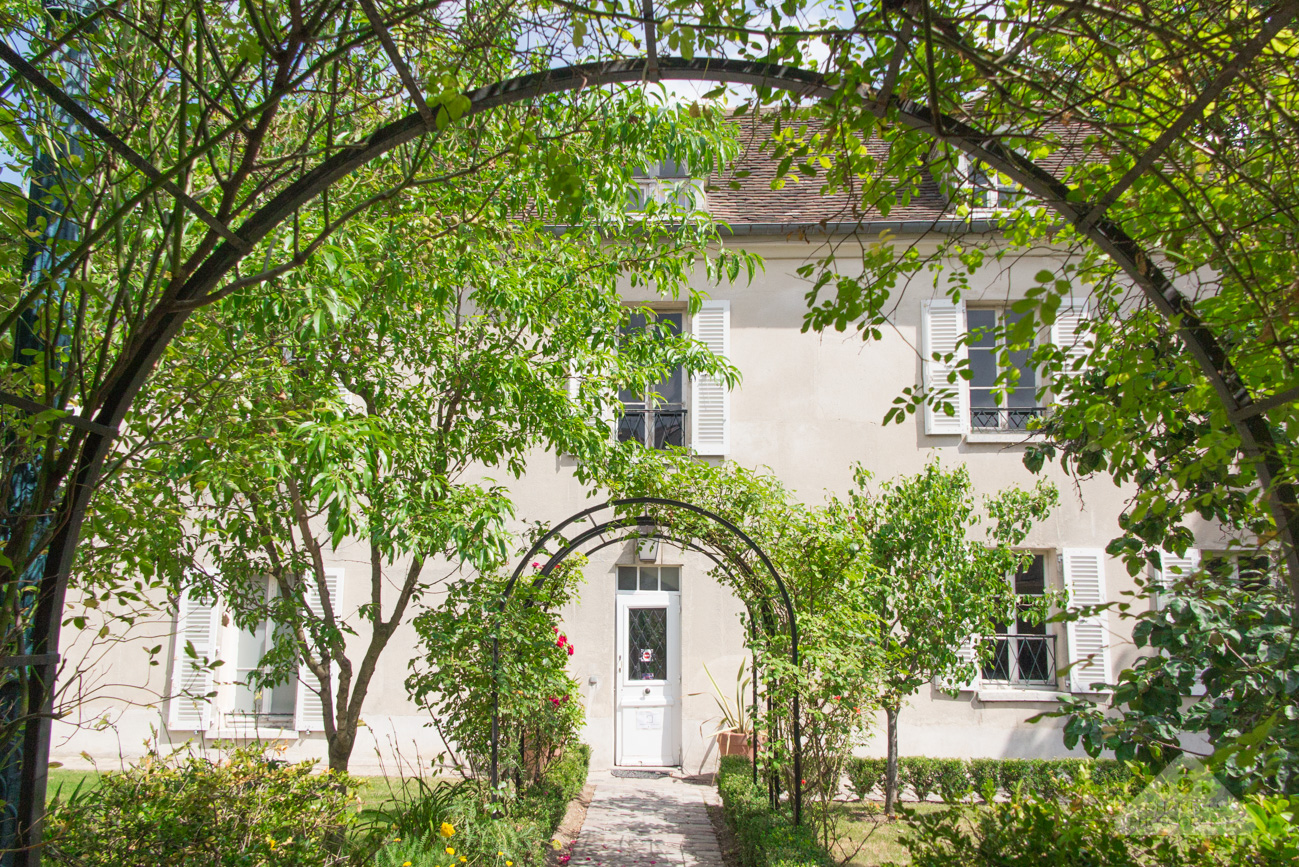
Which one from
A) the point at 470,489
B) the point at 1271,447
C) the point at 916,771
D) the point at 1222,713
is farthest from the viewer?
the point at 916,771

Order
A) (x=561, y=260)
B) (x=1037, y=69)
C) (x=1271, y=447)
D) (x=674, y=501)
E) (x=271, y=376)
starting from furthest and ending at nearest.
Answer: (x=674, y=501) < (x=561, y=260) < (x=271, y=376) < (x=1037, y=69) < (x=1271, y=447)

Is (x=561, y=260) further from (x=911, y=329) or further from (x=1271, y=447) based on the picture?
(x=911, y=329)

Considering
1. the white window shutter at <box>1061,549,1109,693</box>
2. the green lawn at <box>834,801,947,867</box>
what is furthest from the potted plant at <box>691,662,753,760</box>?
the white window shutter at <box>1061,549,1109,693</box>

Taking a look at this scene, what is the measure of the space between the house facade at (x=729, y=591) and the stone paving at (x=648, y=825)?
0.74m

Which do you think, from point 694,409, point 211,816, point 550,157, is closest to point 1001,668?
point 694,409

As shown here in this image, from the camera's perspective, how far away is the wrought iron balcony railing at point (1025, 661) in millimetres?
9305

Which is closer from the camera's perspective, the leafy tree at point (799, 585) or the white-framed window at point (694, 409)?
the leafy tree at point (799, 585)

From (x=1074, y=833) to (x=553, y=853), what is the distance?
3.90m

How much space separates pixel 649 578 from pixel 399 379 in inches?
203

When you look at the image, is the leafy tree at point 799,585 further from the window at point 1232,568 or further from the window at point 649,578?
the window at point 649,578

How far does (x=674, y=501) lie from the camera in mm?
5586

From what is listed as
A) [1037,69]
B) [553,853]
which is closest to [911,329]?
[553,853]

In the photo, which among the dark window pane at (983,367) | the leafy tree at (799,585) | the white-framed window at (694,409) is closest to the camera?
the leafy tree at (799,585)

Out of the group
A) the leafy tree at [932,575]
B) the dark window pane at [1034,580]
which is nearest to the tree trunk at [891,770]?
the leafy tree at [932,575]
